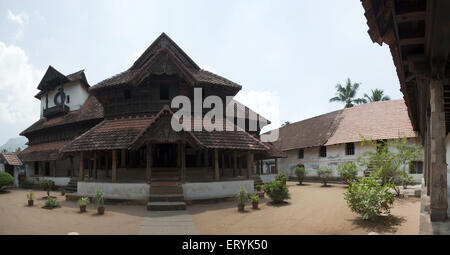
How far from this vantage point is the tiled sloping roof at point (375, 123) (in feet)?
74.5

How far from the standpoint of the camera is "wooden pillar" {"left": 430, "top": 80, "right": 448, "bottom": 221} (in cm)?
575

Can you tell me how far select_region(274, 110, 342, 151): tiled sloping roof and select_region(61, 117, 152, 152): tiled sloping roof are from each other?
18.8m

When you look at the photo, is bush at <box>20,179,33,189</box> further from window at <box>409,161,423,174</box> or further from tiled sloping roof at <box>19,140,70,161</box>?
window at <box>409,161,423,174</box>

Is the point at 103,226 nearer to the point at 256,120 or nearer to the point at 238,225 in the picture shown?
the point at 238,225

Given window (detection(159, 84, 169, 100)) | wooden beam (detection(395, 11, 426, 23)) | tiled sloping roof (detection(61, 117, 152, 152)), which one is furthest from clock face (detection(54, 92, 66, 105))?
wooden beam (detection(395, 11, 426, 23))

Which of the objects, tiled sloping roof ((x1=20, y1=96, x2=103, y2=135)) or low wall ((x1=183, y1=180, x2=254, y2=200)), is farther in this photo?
tiled sloping roof ((x1=20, y1=96, x2=103, y2=135))

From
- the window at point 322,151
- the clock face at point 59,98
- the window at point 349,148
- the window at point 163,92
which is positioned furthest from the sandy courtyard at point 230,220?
the clock face at point 59,98

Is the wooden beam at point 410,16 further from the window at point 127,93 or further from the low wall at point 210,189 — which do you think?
the window at point 127,93

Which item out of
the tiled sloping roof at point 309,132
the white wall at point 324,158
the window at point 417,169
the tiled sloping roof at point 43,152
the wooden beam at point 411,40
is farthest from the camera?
the tiled sloping roof at point 309,132

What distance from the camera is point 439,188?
18.9 ft

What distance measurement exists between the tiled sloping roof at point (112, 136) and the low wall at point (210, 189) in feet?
12.3

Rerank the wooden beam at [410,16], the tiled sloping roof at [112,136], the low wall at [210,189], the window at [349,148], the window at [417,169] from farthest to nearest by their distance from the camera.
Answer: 1. the window at [349,148]
2. the window at [417,169]
3. the tiled sloping roof at [112,136]
4. the low wall at [210,189]
5. the wooden beam at [410,16]

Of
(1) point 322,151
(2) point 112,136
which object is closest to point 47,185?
(2) point 112,136
